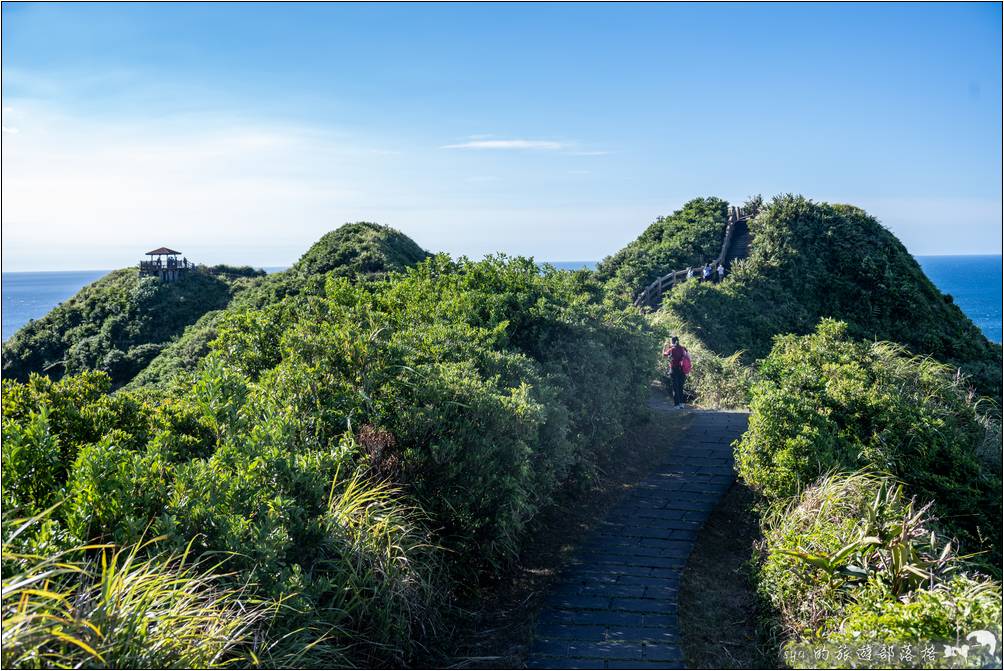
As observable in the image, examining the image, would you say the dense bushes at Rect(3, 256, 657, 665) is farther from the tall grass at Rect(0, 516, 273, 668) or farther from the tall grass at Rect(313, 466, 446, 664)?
the tall grass at Rect(0, 516, 273, 668)

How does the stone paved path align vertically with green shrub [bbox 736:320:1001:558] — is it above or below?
below

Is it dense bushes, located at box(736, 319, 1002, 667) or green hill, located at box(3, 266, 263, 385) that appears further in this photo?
green hill, located at box(3, 266, 263, 385)

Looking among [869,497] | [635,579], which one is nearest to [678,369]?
[869,497]

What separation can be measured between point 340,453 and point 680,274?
24.4 metres

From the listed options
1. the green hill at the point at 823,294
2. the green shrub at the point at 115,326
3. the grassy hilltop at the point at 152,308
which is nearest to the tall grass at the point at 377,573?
the green hill at the point at 823,294

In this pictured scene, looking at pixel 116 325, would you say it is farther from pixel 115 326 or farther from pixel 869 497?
pixel 869 497

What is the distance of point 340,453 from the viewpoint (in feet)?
20.0

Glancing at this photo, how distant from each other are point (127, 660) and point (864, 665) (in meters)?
4.24

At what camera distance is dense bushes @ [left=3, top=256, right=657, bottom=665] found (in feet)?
15.9

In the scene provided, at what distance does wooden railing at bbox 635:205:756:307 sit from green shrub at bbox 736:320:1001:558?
16653mm

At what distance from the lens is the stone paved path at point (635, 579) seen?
19.8 feet

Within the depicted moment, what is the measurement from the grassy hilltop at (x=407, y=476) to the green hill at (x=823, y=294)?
39.9 feet

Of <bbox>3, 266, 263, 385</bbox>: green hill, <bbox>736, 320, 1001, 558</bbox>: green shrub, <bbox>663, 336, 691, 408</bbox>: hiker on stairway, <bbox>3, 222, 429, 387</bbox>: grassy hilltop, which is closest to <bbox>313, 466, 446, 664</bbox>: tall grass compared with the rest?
<bbox>736, 320, 1001, 558</bbox>: green shrub

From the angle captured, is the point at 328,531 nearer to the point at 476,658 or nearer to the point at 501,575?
the point at 476,658
